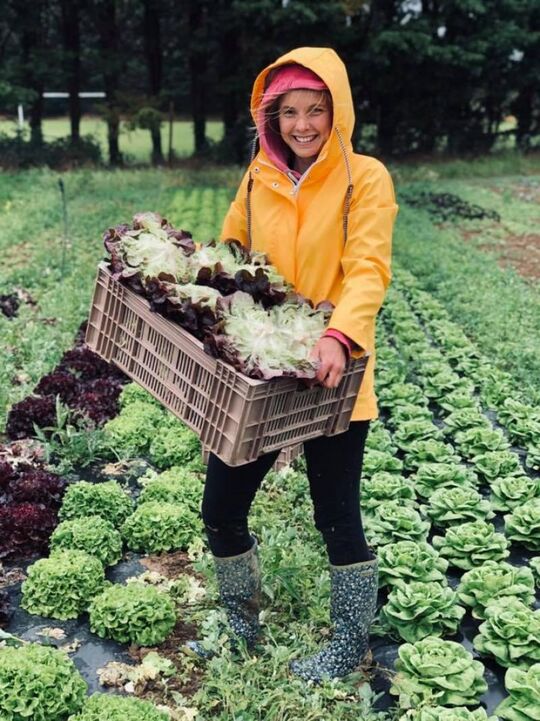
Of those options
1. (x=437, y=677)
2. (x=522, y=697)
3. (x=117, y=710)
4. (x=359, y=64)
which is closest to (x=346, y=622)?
(x=437, y=677)

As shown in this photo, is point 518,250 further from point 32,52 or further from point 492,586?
point 32,52

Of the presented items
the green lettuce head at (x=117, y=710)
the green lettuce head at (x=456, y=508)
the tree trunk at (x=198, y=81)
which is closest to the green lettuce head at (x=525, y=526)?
the green lettuce head at (x=456, y=508)

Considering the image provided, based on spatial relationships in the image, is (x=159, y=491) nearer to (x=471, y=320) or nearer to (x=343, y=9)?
(x=471, y=320)

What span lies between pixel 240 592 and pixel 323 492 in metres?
0.56

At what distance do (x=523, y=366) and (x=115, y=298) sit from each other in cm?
438

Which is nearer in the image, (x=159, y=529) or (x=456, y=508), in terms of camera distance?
(x=159, y=529)

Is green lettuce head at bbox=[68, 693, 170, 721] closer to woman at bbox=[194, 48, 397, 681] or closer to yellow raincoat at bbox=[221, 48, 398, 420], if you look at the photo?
woman at bbox=[194, 48, 397, 681]

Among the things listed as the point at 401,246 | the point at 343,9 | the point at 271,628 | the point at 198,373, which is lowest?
the point at 401,246

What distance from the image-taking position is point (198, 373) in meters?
2.47

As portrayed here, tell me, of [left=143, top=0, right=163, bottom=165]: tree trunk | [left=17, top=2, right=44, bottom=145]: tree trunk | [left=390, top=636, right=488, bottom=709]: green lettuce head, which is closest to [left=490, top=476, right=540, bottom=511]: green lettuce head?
[left=390, top=636, right=488, bottom=709]: green lettuce head

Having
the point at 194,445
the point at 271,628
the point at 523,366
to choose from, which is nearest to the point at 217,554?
the point at 271,628

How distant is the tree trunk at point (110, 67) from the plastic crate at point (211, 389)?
22.5m

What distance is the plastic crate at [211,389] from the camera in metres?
2.32

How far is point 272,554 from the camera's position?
11.5 feet
